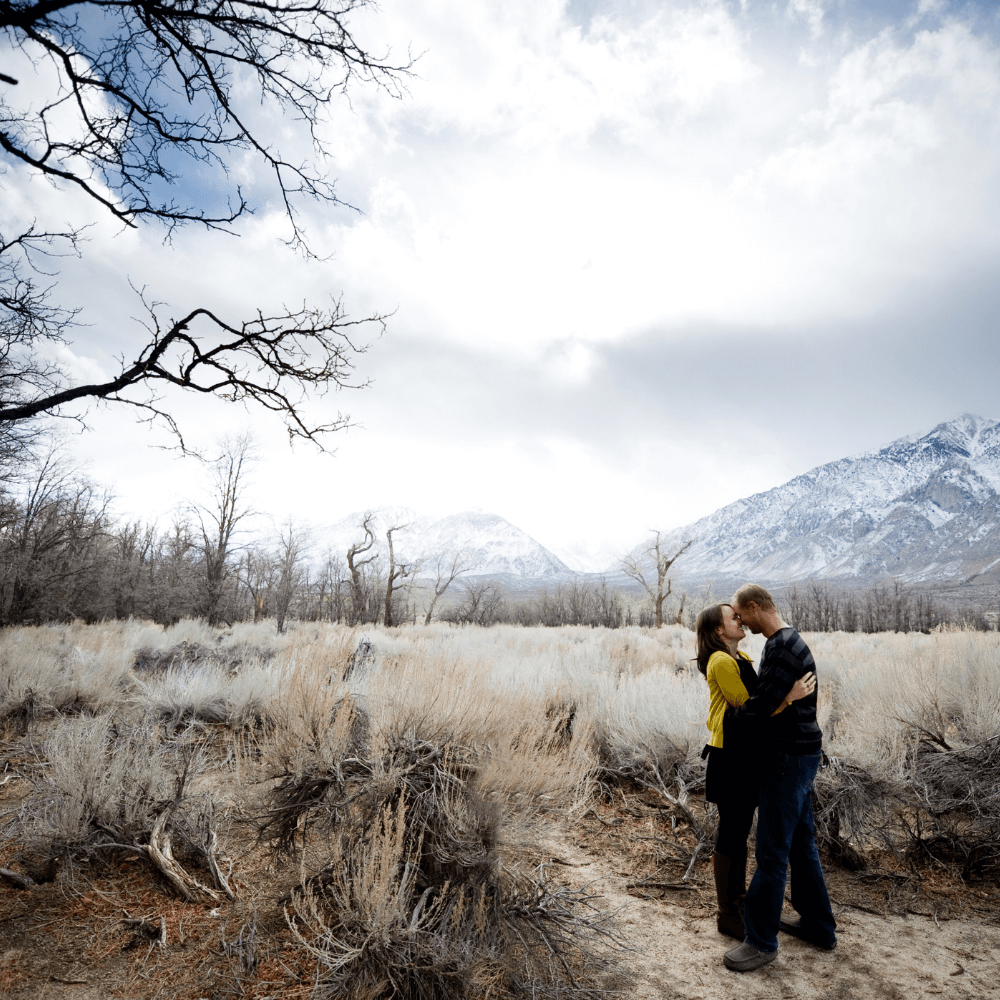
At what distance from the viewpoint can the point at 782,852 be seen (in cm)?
305

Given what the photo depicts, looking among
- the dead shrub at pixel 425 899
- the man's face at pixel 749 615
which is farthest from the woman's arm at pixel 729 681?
the dead shrub at pixel 425 899

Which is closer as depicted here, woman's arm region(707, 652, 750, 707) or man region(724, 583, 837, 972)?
man region(724, 583, 837, 972)

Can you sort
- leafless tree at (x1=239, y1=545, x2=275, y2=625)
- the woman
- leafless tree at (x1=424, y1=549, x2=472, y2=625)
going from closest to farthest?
the woman → leafless tree at (x1=239, y1=545, x2=275, y2=625) → leafless tree at (x1=424, y1=549, x2=472, y2=625)

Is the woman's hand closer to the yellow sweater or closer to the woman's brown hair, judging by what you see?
the yellow sweater

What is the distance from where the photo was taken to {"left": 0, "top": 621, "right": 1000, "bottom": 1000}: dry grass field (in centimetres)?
263

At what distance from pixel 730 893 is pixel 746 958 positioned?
0.43 m

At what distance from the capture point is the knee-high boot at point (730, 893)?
344 cm

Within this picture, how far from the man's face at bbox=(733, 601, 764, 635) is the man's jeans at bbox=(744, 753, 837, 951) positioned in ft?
2.38

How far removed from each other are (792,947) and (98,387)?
271 inches

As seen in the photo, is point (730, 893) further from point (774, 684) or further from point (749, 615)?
point (749, 615)

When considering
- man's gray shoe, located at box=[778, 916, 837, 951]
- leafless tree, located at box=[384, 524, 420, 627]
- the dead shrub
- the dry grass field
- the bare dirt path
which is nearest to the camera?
the dead shrub

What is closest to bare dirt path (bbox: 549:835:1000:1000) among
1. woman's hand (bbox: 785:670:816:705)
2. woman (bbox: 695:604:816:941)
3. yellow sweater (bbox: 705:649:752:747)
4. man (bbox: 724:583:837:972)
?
man (bbox: 724:583:837:972)

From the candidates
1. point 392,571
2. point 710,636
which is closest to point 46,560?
point 392,571

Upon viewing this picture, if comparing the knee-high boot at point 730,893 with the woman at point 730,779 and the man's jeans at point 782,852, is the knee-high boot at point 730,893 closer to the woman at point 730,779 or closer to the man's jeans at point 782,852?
the woman at point 730,779
